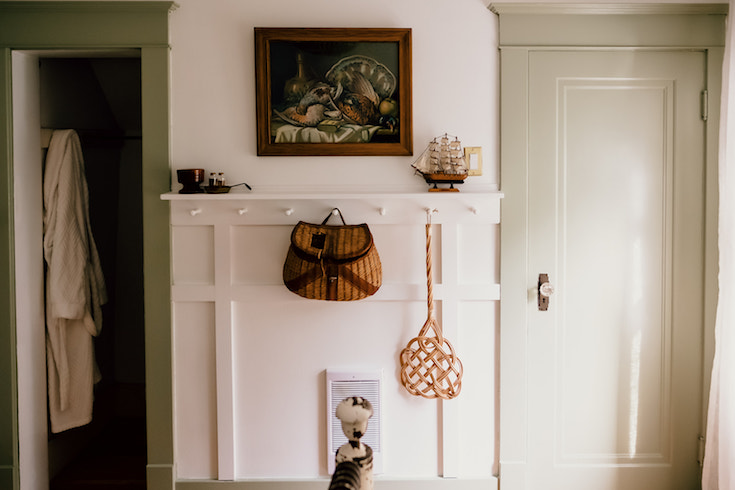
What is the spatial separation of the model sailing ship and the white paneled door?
13.5 inches

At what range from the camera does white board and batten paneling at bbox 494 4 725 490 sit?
7.28 feet

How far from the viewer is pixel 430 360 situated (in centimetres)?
222

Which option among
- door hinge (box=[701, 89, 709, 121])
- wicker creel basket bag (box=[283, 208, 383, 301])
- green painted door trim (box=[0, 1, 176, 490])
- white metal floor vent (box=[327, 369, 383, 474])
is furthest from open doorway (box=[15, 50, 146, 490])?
door hinge (box=[701, 89, 709, 121])

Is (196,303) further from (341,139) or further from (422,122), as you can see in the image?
(422,122)

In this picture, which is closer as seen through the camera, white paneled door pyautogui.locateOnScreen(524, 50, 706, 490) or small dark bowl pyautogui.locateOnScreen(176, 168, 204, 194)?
small dark bowl pyautogui.locateOnScreen(176, 168, 204, 194)

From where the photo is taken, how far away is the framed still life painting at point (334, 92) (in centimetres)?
219

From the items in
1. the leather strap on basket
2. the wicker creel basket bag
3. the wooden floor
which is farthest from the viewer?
the wooden floor

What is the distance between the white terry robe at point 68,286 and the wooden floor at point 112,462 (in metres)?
0.29

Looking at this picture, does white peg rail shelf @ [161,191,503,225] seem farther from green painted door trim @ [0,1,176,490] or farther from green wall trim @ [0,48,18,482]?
green wall trim @ [0,48,18,482]

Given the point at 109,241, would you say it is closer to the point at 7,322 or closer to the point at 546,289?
the point at 7,322

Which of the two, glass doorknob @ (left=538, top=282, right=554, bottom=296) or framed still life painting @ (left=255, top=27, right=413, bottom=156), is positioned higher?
framed still life painting @ (left=255, top=27, right=413, bottom=156)

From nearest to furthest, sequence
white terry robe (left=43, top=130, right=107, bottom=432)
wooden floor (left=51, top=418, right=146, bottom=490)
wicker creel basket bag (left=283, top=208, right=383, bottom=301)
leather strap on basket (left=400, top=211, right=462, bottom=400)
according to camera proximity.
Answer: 1. wicker creel basket bag (left=283, top=208, right=383, bottom=301)
2. leather strap on basket (left=400, top=211, right=462, bottom=400)
3. white terry robe (left=43, top=130, right=107, bottom=432)
4. wooden floor (left=51, top=418, right=146, bottom=490)

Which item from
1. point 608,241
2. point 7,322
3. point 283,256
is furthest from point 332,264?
point 7,322

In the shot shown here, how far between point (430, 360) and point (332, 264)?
1.99ft
